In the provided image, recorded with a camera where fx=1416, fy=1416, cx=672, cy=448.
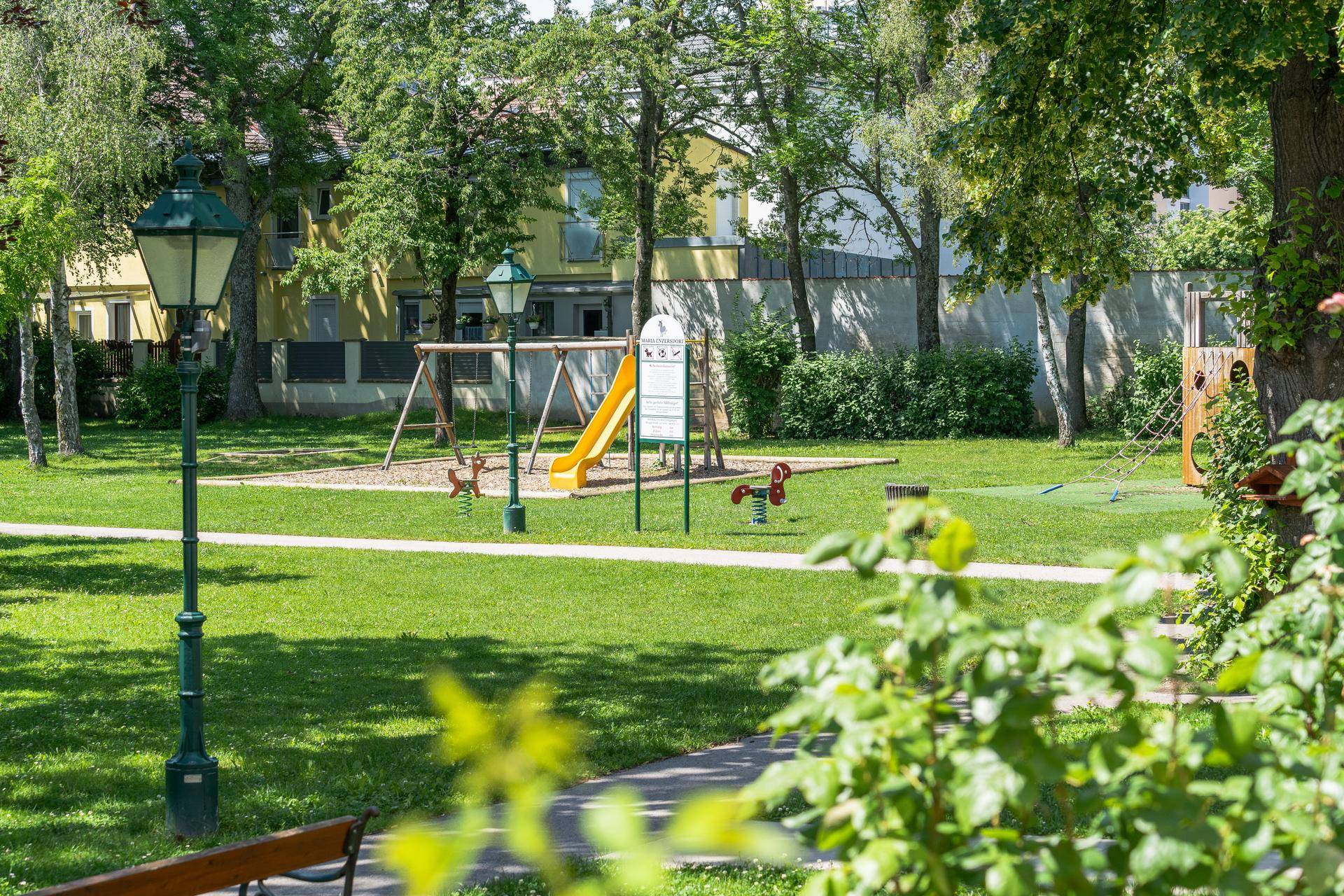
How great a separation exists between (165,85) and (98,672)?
29.3 meters

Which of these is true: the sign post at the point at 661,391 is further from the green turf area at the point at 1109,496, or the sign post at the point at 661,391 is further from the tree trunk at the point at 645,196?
the tree trunk at the point at 645,196

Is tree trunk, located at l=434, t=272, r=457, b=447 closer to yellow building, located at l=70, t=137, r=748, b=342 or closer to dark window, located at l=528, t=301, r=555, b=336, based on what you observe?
yellow building, located at l=70, t=137, r=748, b=342

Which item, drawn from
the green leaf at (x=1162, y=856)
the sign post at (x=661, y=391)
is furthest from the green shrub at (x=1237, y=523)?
the sign post at (x=661, y=391)

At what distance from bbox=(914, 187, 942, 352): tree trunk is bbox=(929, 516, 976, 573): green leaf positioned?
30.0 m

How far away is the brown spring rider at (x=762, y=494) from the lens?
657 inches

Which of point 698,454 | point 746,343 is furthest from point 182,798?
point 746,343

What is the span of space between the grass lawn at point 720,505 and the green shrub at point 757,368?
10.3 ft

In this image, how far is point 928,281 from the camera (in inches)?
1241

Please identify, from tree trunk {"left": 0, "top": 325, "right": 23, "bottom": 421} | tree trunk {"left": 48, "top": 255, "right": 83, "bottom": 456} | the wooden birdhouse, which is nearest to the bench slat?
the wooden birdhouse

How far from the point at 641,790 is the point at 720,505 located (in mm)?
12269

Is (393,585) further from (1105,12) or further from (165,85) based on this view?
(165,85)

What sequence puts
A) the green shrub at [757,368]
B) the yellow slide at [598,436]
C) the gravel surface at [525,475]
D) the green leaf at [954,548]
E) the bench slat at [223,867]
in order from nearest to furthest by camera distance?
the green leaf at [954,548]
the bench slat at [223,867]
the yellow slide at [598,436]
the gravel surface at [525,475]
the green shrub at [757,368]

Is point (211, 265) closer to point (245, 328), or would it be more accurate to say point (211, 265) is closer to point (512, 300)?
point (512, 300)

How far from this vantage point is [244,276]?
127ft
